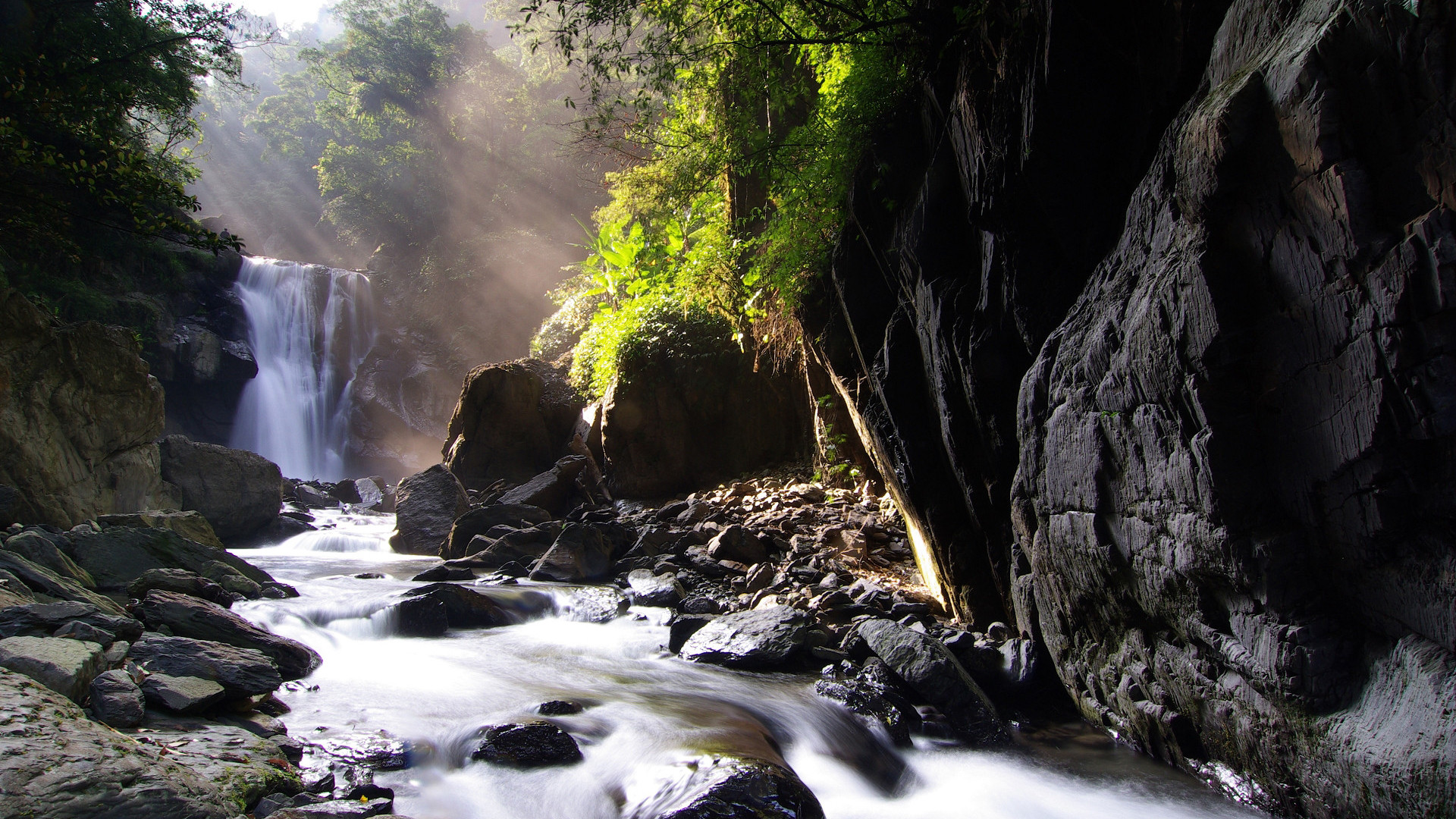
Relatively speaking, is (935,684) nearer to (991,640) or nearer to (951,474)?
(991,640)

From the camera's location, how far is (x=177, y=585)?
574cm

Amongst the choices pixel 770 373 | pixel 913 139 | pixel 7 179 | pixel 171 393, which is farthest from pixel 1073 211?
pixel 171 393

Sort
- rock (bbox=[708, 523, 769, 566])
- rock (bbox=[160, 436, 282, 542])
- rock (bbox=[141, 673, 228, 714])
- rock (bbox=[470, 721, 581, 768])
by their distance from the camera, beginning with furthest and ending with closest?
rock (bbox=[160, 436, 282, 542]) < rock (bbox=[708, 523, 769, 566]) < rock (bbox=[470, 721, 581, 768]) < rock (bbox=[141, 673, 228, 714])

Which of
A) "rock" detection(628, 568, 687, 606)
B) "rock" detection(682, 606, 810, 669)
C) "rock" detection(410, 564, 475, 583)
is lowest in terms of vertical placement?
"rock" detection(682, 606, 810, 669)

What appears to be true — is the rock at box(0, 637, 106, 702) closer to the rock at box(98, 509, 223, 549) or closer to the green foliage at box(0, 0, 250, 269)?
the green foliage at box(0, 0, 250, 269)

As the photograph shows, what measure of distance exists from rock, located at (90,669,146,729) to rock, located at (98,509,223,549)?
4089 millimetres

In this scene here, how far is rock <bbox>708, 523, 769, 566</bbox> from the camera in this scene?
8812 millimetres

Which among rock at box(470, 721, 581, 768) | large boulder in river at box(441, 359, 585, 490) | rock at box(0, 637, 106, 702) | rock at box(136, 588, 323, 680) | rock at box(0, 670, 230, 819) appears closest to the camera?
rock at box(0, 670, 230, 819)

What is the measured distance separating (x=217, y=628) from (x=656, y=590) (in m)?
4.12

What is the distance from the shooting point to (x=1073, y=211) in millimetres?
4504

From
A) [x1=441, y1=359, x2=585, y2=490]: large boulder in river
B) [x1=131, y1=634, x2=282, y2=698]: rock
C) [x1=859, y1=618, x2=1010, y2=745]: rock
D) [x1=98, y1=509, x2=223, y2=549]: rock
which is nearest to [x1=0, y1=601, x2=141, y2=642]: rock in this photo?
[x1=131, y1=634, x2=282, y2=698]: rock

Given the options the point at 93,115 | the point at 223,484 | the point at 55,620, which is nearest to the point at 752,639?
the point at 55,620

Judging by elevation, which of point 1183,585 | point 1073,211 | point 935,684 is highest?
point 1073,211

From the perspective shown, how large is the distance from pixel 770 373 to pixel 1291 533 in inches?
369
